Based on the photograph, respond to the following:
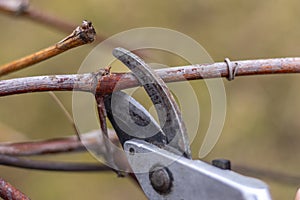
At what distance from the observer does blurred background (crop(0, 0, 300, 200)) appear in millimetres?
1434

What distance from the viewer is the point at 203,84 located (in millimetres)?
1362

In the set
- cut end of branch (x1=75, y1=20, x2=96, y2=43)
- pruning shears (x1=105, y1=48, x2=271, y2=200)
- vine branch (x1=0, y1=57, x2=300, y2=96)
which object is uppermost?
cut end of branch (x1=75, y1=20, x2=96, y2=43)

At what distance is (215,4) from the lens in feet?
5.64

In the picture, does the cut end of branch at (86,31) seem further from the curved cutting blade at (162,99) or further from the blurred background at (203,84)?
the blurred background at (203,84)

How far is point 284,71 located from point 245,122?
1.16 m

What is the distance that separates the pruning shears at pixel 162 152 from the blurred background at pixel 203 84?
949 mm

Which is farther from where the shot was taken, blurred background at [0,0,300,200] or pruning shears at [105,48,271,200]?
blurred background at [0,0,300,200]

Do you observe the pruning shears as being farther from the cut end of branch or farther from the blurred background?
the blurred background

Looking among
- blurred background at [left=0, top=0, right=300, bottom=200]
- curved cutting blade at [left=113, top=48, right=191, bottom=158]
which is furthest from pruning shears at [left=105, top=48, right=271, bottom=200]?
blurred background at [left=0, top=0, right=300, bottom=200]

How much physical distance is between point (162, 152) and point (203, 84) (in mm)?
993

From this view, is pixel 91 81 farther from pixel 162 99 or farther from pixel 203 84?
pixel 203 84

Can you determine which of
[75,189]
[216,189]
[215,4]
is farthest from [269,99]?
[216,189]

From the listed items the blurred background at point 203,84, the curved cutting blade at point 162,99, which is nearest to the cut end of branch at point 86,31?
the curved cutting blade at point 162,99

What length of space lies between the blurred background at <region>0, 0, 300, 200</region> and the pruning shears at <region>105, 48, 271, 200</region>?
949 mm
